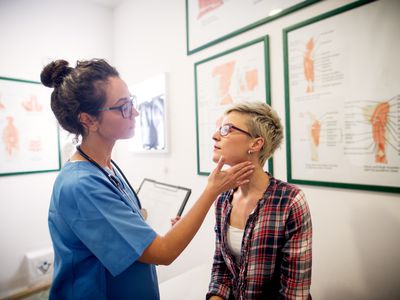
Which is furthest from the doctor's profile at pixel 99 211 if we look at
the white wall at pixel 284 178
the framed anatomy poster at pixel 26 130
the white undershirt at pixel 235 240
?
the framed anatomy poster at pixel 26 130

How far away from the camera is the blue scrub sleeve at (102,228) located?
831mm

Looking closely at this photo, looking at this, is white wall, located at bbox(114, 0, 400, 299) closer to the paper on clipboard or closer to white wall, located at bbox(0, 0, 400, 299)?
white wall, located at bbox(0, 0, 400, 299)

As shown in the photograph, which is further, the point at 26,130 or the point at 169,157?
the point at 26,130

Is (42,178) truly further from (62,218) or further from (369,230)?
(369,230)

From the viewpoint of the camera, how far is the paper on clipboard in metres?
1.43

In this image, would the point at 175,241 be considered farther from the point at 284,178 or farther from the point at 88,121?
the point at 284,178

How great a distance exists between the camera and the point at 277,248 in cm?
100

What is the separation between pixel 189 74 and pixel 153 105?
559 mm

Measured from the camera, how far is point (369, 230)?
115 centimetres

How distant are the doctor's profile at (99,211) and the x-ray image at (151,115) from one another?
4.03 ft

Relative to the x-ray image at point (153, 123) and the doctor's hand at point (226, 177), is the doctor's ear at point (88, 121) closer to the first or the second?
the doctor's hand at point (226, 177)

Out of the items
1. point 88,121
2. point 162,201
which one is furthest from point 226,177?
point 162,201

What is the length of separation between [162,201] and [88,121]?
2.48 ft

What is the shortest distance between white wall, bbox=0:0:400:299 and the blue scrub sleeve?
38.8 inches
